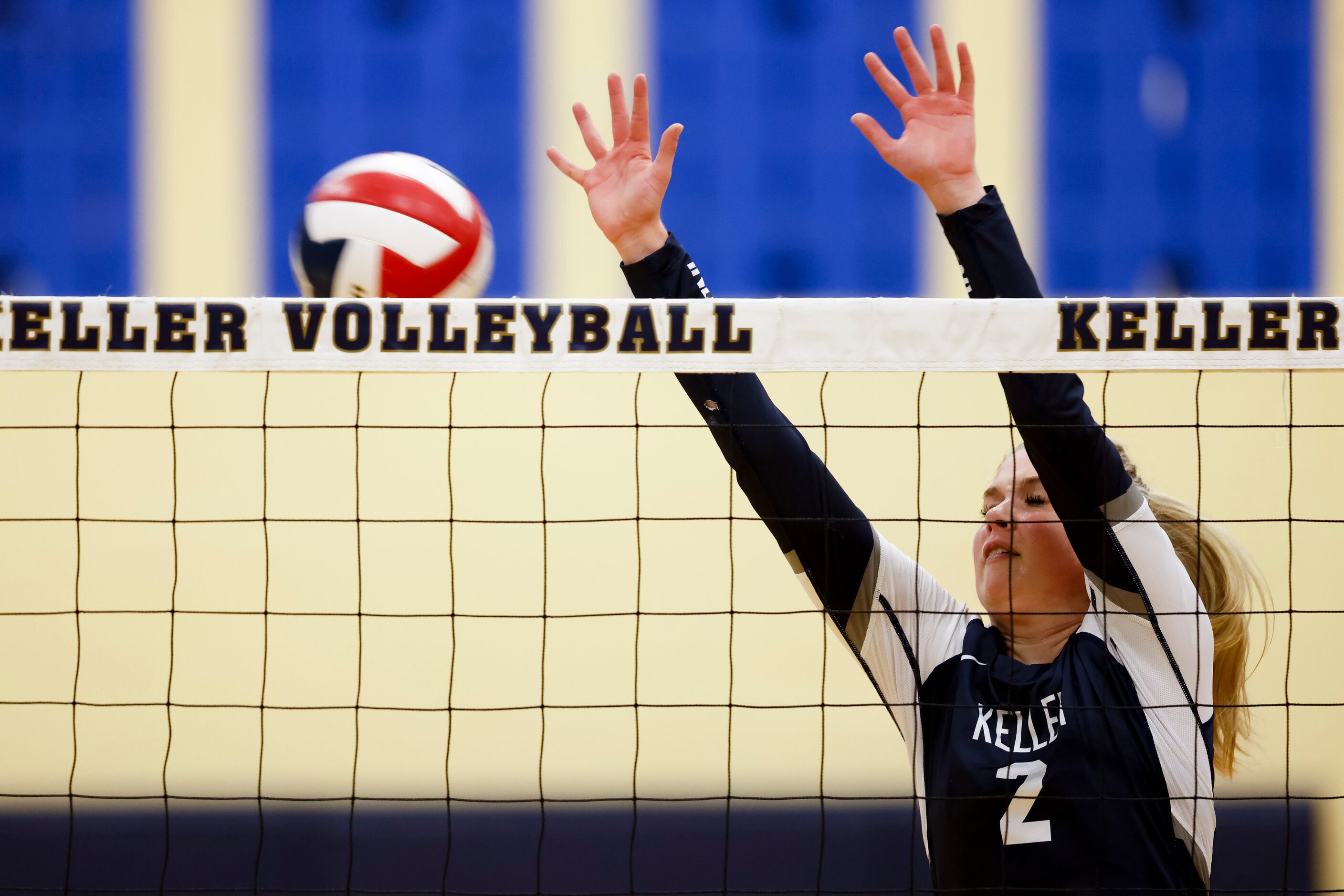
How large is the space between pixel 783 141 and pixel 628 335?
2.50 m

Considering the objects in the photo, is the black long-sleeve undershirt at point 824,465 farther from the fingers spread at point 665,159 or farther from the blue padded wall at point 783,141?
the blue padded wall at point 783,141

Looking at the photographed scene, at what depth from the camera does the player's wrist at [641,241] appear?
181 cm

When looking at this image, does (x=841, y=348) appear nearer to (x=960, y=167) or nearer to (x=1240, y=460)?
(x=960, y=167)

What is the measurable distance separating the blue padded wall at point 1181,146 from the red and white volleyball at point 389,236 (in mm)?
2677

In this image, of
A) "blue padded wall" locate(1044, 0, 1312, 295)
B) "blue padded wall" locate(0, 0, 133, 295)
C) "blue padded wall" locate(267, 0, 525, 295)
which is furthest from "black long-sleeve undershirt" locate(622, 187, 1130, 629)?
"blue padded wall" locate(0, 0, 133, 295)

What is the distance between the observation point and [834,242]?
4078 millimetres

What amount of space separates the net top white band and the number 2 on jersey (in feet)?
2.04

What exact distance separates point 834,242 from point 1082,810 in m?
2.77

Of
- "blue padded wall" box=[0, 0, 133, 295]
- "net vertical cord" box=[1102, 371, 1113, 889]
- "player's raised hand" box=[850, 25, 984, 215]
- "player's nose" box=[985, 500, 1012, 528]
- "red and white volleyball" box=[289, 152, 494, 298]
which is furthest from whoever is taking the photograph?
"blue padded wall" box=[0, 0, 133, 295]

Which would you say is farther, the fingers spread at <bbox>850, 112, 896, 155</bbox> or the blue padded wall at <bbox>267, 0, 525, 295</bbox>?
the blue padded wall at <bbox>267, 0, 525, 295</bbox>

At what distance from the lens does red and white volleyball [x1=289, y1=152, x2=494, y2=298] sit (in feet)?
6.28

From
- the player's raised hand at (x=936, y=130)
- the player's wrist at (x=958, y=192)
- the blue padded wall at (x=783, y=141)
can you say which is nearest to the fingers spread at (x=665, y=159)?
the player's raised hand at (x=936, y=130)

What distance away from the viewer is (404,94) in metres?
4.06

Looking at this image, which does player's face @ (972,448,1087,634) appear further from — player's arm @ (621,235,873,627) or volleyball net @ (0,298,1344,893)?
volleyball net @ (0,298,1344,893)
